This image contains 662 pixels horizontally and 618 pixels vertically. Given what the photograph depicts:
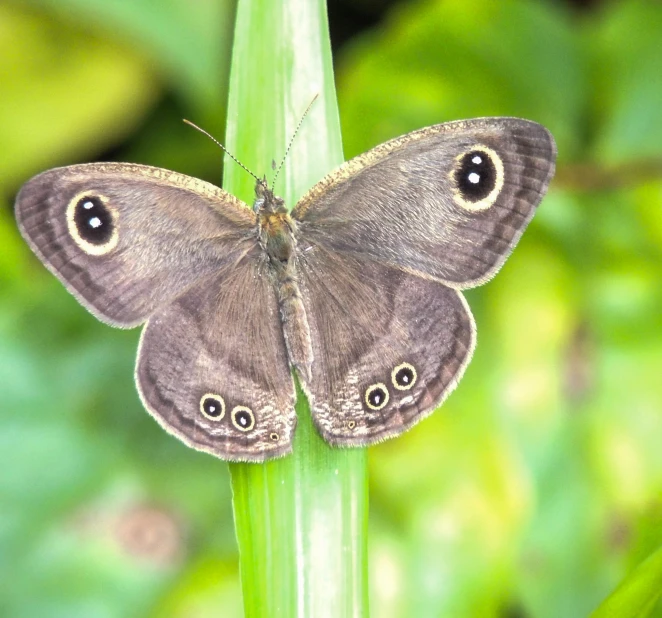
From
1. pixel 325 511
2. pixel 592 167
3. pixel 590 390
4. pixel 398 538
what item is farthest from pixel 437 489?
pixel 592 167

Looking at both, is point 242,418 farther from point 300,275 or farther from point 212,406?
point 300,275

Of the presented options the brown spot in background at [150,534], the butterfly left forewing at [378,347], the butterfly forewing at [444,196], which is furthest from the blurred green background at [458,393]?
the butterfly forewing at [444,196]

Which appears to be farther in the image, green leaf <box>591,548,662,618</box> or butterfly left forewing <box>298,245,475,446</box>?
butterfly left forewing <box>298,245,475,446</box>

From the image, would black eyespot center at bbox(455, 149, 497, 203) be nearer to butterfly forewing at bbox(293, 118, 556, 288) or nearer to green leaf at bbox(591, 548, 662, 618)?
butterfly forewing at bbox(293, 118, 556, 288)

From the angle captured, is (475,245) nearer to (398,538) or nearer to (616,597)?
(616,597)

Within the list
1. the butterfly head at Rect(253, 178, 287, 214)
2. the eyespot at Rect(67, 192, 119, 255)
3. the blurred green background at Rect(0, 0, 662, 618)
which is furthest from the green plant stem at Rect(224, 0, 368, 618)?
the blurred green background at Rect(0, 0, 662, 618)

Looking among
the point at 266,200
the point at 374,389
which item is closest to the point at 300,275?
the point at 266,200

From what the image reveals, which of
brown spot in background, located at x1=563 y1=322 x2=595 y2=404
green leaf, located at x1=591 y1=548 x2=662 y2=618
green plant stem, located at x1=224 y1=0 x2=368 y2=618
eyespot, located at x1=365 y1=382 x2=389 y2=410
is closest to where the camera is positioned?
green leaf, located at x1=591 y1=548 x2=662 y2=618

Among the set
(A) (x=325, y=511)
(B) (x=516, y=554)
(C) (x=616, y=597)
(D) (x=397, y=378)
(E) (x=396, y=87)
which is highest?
(E) (x=396, y=87)
